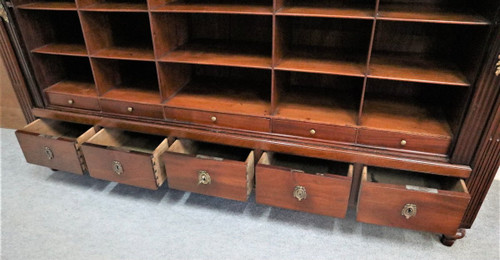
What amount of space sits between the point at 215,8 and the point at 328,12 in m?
0.39

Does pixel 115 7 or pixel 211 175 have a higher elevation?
pixel 115 7

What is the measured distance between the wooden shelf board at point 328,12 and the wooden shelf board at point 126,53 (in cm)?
55

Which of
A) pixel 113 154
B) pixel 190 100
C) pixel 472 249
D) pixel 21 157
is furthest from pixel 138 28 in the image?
pixel 472 249

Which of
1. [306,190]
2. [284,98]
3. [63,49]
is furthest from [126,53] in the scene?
[306,190]

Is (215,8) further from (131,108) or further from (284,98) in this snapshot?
(131,108)

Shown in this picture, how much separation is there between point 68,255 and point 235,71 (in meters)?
0.99

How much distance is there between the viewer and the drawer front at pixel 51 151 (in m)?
1.40

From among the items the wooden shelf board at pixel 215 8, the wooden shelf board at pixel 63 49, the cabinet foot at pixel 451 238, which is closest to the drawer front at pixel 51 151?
the wooden shelf board at pixel 63 49

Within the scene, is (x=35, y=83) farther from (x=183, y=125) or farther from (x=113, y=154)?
(x=183, y=125)

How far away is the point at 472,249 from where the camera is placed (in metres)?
1.25

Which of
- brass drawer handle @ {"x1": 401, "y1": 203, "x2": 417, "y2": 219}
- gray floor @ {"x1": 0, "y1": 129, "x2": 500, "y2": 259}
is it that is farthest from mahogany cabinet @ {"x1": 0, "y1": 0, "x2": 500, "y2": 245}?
gray floor @ {"x1": 0, "y1": 129, "x2": 500, "y2": 259}

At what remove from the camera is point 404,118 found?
1237mm

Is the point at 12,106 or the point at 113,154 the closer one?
the point at 113,154

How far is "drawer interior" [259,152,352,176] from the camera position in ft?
4.57
